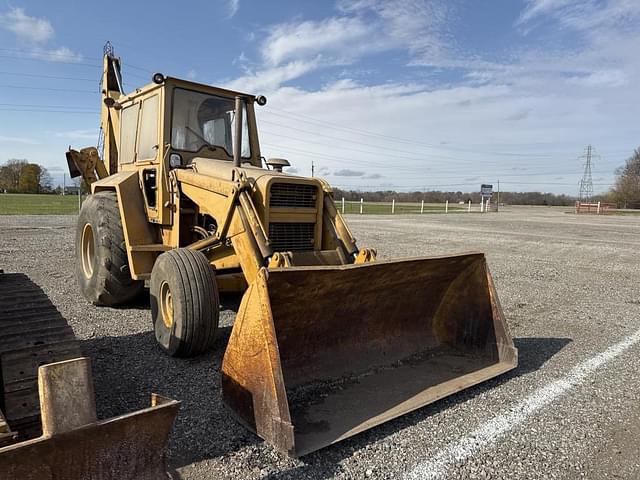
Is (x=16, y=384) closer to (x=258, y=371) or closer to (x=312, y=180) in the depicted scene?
(x=258, y=371)

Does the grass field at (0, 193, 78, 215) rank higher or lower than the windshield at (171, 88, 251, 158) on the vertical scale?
lower

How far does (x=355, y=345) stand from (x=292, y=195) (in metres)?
1.70

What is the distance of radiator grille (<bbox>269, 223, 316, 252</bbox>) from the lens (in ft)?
16.4

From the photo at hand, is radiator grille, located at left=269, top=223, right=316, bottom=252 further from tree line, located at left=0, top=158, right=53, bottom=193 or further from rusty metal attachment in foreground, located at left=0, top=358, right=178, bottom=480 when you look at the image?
tree line, located at left=0, top=158, right=53, bottom=193

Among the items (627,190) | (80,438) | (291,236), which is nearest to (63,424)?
(80,438)

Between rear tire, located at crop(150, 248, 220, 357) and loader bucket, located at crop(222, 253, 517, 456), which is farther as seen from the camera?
rear tire, located at crop(150, 248, 220, 357)

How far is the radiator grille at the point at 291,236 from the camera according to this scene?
16.4 feet

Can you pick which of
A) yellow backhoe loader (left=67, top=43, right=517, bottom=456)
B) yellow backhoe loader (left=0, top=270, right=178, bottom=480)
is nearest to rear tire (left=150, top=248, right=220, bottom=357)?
yellow backhoe loader (left=67, top=43, right=517, bottom=456)

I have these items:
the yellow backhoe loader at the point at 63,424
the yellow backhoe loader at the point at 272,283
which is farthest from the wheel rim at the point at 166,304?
the yellow backhoe loader at the point at 63,424

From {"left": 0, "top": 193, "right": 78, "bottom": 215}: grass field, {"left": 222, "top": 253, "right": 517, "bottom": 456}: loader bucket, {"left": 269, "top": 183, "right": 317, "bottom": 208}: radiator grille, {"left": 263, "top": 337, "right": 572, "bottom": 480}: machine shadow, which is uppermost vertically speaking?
{"left": 269, "top": 183, "right": 317, "bottom": 208}: radiator grille

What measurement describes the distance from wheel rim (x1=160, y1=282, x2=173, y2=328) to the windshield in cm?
197

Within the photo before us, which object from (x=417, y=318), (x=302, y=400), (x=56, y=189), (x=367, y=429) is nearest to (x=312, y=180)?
(x=417, y=318)

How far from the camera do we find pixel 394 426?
3.53 m

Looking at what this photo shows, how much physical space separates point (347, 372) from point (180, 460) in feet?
5.52
